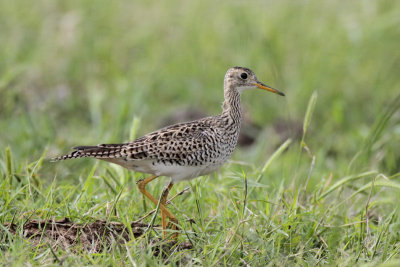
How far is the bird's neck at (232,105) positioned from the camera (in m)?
5.98

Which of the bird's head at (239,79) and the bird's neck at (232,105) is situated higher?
the bird's head at (239,79)

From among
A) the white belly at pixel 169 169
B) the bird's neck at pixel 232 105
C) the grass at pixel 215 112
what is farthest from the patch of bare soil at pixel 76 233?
the bird's neck at pixel 232 105

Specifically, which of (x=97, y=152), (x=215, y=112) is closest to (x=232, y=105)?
(x=97, y=152)

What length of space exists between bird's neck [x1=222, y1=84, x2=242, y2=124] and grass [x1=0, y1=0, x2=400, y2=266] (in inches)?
15.8

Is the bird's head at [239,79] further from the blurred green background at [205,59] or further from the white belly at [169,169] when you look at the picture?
the blurred green background at [205,59]

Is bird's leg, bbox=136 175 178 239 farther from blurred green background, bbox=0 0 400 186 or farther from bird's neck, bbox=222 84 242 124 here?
blurred green background, bbox=0 0 400 186

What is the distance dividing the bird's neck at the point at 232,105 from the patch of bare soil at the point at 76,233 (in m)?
1.36

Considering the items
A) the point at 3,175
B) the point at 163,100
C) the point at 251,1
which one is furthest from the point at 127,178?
the point at 251,1

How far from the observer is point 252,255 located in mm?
4816

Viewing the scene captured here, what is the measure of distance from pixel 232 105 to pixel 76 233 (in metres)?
1.83

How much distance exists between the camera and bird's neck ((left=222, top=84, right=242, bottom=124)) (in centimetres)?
598

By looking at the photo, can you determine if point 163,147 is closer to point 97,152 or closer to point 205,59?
point 97,152

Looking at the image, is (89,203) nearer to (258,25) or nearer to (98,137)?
(98,137)

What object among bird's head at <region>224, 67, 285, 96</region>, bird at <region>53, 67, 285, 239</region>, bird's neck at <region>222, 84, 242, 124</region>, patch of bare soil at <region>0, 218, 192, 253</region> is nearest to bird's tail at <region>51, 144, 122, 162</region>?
bird at <region>53, 67, 285, 239</region>
